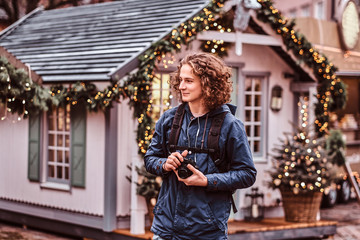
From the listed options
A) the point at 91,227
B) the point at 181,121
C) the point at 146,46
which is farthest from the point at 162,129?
the point at 91,227

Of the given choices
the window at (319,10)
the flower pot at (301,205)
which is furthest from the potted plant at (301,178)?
the window at (319,10)

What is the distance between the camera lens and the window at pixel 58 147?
10703 millimetres

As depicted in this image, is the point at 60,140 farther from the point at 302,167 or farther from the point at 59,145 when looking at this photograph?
the point at 302,167

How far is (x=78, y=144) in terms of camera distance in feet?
35.2

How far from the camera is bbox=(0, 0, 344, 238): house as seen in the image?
1004 centimetres

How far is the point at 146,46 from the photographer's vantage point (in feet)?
33.1

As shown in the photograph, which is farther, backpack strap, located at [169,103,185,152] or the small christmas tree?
the small christmas tree

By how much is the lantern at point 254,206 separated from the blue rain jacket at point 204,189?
23.9ft

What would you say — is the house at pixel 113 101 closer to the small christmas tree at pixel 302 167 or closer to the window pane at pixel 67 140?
the window pane at pixel 67 140

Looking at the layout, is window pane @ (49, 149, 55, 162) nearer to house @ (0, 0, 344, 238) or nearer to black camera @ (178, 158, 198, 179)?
house @ (0, 0, 344, 238)

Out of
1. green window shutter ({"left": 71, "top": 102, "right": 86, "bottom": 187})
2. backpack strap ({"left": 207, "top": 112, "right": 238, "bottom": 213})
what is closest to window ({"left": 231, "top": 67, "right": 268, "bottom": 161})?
green window shutter ({"left": 71, "top": 102, "right": 86, "bottom": 187})

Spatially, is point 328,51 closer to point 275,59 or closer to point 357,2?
point 357,2

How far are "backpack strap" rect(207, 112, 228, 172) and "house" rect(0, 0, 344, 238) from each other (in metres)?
5.62

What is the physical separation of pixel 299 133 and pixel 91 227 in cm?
373
